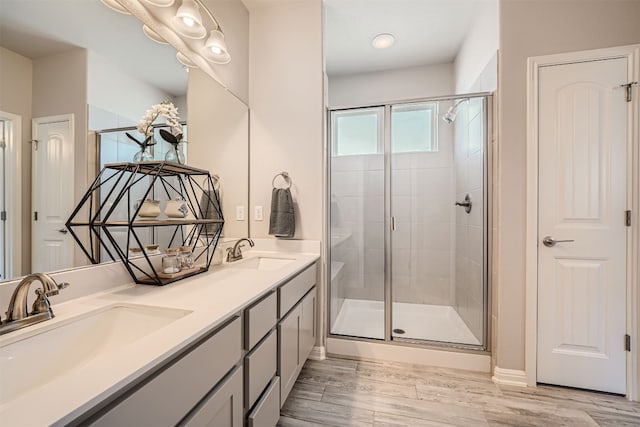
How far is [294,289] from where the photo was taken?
1512 millimetres

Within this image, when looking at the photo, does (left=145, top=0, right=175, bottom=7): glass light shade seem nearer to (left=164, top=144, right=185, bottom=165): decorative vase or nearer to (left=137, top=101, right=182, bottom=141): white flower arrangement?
(left=137, top=101, right=182, bottom=141): white flower arrangement

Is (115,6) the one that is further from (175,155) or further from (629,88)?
(629,88)

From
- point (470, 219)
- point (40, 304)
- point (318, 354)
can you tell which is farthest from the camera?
point (470, 219)

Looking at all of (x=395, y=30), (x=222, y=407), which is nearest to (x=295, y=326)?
(x=222, y=407)

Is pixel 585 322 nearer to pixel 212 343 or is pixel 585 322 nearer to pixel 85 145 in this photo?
pixel 212 343

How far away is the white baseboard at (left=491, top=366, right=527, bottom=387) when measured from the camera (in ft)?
5.73

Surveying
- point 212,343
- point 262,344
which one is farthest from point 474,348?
point 212,343

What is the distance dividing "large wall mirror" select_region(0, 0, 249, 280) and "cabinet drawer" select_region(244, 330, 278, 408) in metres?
0.75

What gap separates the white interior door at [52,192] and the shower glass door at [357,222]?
1614 millimetres

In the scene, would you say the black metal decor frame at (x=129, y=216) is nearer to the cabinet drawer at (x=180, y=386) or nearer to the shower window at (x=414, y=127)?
the cabinet drawer at (x=180, y=386)

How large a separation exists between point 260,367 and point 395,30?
9.14ft

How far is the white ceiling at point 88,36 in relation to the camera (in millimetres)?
838

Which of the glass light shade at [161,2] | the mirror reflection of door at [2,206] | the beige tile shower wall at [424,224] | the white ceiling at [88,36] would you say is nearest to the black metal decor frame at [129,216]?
the mirror reflection of door at [2,206]

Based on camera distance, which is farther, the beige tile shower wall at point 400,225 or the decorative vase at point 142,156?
the beige tile shower wall at point 400,225
